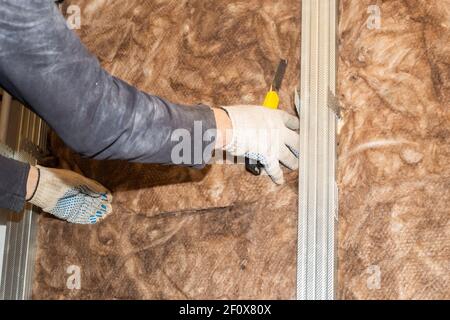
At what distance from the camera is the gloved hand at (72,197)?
1.96 m

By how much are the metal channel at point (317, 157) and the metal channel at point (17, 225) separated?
1.03 m

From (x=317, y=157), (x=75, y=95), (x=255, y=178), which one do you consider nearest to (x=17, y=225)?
(x=255, y=178)

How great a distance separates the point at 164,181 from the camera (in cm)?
189

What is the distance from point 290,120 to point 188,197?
0.41 meters

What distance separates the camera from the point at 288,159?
1666 millimetres

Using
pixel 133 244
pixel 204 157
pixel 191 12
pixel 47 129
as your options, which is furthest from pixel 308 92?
pixel 47 129

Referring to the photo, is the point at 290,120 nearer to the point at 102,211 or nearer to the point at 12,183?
the point at 102,211

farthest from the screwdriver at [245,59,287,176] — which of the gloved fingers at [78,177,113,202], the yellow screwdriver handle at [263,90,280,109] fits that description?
the gloved fingers at [78,177,113,202]

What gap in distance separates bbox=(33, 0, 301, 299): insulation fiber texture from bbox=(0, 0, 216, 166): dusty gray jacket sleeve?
1.23 ft

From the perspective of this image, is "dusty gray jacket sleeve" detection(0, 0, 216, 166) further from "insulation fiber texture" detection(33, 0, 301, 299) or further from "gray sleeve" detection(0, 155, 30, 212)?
"gray sleeve" detection(0, 155, 30, 212)

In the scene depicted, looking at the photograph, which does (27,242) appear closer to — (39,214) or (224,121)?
(39,214)

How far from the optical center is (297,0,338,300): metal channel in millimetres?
1555

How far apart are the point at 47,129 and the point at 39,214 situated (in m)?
0.31

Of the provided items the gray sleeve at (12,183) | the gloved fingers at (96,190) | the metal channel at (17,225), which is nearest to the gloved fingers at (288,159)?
the gloved fingers at (96,190)
